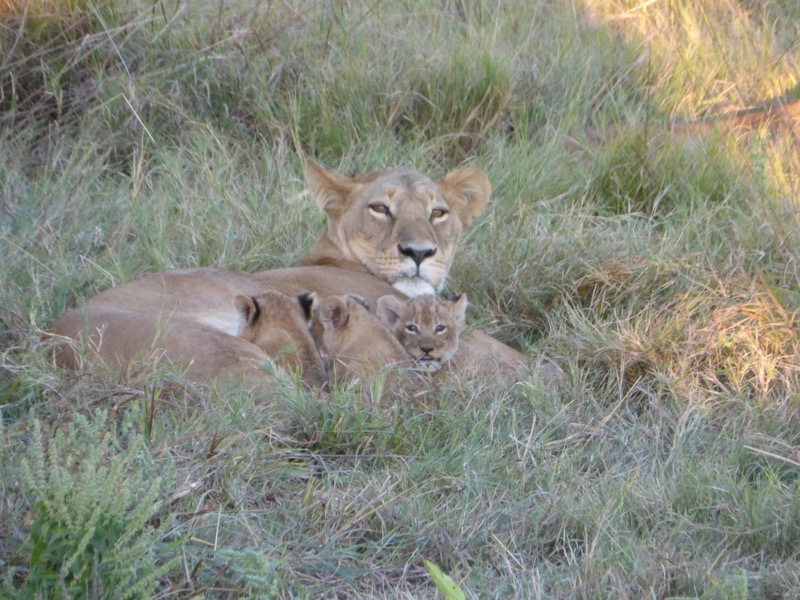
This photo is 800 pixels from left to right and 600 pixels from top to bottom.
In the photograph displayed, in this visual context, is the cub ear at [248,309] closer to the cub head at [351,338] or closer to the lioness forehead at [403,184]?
the cub head at [351,338]

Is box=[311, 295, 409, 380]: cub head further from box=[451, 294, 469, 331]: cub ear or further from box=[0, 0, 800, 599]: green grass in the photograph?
box=[451, 294, 469, 331]: cub ear

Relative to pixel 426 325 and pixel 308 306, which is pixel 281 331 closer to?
pixel 308 306

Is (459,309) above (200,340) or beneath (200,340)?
beneath

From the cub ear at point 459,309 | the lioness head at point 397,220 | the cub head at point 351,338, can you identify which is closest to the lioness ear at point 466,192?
the lioness head at point 397,220

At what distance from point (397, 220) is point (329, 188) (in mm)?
432

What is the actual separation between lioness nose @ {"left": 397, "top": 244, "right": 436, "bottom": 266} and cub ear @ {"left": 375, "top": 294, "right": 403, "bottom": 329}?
481 mm

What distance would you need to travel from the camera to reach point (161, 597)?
2.91m

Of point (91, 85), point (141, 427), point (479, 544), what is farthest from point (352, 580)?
point (91, 85)

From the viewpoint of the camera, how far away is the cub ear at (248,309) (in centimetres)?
445

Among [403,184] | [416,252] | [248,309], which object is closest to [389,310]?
[416,252]

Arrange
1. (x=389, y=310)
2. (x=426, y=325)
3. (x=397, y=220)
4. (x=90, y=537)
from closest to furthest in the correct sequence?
1. (x=90, y=537)
2. (x=426, y=325)
3. (x=389, y=310)
4. (x=397, y=220)

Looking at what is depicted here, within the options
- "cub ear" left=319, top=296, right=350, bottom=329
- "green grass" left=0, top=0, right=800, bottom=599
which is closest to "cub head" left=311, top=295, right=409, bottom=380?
"cub ear" left=319, top=296, right=350, bottom=329

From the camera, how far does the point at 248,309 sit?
4461mm

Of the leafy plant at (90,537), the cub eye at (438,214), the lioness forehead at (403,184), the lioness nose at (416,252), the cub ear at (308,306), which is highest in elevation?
the leafy plant at (90,537)
